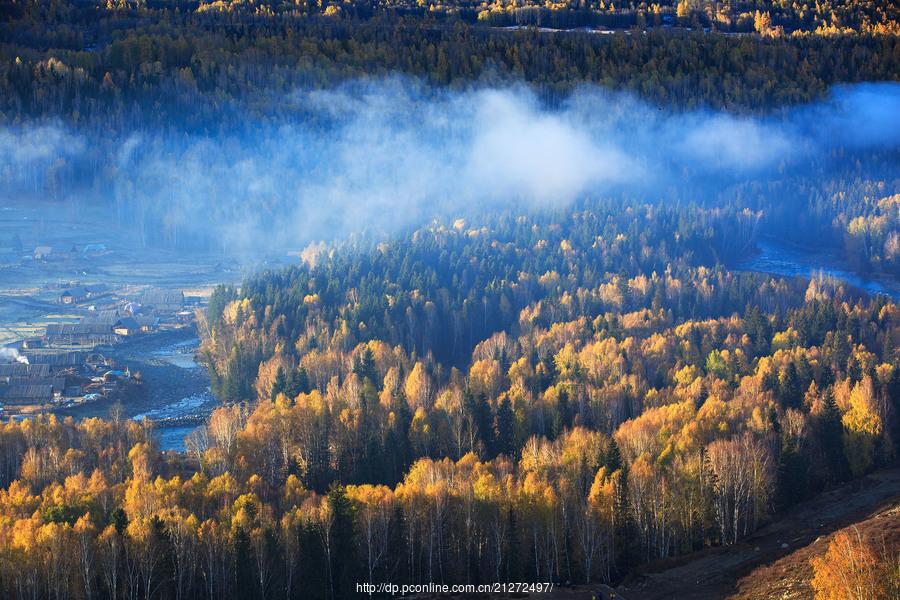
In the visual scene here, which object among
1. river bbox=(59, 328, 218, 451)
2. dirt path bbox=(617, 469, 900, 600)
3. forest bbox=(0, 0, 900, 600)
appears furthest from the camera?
river bbox=(59, 328, 218, 451)

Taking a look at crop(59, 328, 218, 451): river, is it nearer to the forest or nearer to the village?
the village

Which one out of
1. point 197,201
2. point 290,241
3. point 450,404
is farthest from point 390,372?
point 197,201

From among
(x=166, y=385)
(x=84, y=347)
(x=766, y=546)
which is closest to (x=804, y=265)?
(x=166, y=385)

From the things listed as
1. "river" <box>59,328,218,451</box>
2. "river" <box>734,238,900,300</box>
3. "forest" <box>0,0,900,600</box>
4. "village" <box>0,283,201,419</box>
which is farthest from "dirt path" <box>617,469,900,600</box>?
"river" <box>734,238,900,300</box>

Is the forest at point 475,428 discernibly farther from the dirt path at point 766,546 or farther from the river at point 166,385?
the river at point 166,385

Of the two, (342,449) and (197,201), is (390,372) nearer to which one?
(342,449)

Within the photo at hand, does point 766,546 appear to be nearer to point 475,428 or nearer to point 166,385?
point 475,428

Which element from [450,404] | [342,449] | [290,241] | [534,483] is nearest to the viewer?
[534,483]
